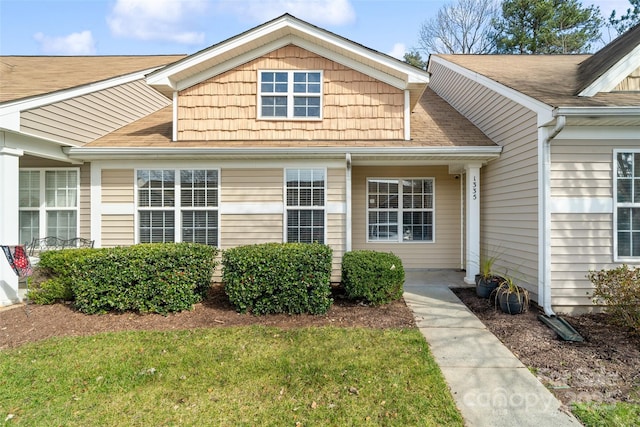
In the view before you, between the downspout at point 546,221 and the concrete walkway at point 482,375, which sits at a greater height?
the downspout at point 546,221

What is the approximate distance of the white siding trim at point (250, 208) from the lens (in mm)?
6703

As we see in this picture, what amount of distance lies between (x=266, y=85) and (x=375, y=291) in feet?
16.2

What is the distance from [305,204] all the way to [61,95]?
5.28 m

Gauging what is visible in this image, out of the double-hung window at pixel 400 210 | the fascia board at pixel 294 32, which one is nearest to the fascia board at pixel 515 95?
the fascia board at pixel 294 32

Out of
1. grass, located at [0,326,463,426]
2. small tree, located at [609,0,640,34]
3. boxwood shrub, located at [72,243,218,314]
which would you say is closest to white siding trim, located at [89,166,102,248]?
boxwood shrub, located at [72,243,218,314]

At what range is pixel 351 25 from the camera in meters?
13.3

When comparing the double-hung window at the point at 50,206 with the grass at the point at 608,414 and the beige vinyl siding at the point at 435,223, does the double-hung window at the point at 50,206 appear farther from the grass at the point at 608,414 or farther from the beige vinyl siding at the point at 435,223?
the grass at the point at 608,414

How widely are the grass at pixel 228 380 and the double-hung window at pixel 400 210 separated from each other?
4.30m

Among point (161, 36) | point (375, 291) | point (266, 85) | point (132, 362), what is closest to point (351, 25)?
point (266, 85)

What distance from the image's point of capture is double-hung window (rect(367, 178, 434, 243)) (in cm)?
845

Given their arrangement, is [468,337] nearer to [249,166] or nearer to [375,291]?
[375,291]

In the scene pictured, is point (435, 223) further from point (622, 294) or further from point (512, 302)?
point (622, 294)

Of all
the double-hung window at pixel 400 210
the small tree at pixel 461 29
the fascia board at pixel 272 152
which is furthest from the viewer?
the small tree at pixel 461 29

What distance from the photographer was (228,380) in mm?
3254
